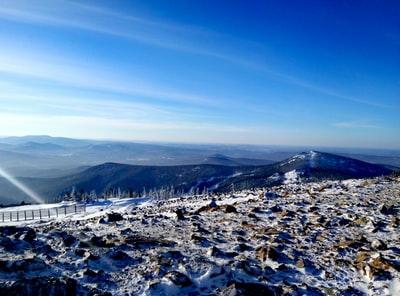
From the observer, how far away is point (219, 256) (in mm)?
10164

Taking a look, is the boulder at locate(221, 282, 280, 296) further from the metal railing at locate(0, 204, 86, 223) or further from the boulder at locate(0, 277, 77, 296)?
the metal railing at locate(0, 204, 86, 223)

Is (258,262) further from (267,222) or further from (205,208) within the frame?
(205,208)

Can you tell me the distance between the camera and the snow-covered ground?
25.7 feet

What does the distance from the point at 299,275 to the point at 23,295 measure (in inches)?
308

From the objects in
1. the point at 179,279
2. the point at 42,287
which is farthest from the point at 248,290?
the point at 42,287

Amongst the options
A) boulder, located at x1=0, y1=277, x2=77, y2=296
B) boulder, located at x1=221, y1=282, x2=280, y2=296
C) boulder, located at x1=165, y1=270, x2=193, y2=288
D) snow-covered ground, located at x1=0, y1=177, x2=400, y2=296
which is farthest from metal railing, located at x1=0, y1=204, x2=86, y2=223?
boulder, located at x1=221, y1=282, x2=280, y2=296

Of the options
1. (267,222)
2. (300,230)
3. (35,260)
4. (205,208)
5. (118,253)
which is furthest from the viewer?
(205,208)

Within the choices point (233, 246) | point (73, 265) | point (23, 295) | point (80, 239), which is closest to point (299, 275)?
point (233, 246)

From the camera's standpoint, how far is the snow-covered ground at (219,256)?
309 inches

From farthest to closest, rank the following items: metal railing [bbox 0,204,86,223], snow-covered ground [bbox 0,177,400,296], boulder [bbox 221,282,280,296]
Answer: metal railing [bbox 0,204,86,223] → snow-covered ground [bbox 0,177,400,296] → boulder [bbox 221,282,280,296]

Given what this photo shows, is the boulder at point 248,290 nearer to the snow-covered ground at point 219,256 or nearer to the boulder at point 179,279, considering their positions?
the snow-covered ground at point 219,256

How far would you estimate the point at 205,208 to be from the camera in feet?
62.3

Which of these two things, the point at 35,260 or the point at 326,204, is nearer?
the point at 35,260

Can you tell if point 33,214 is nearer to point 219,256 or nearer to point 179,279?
point 219,256
